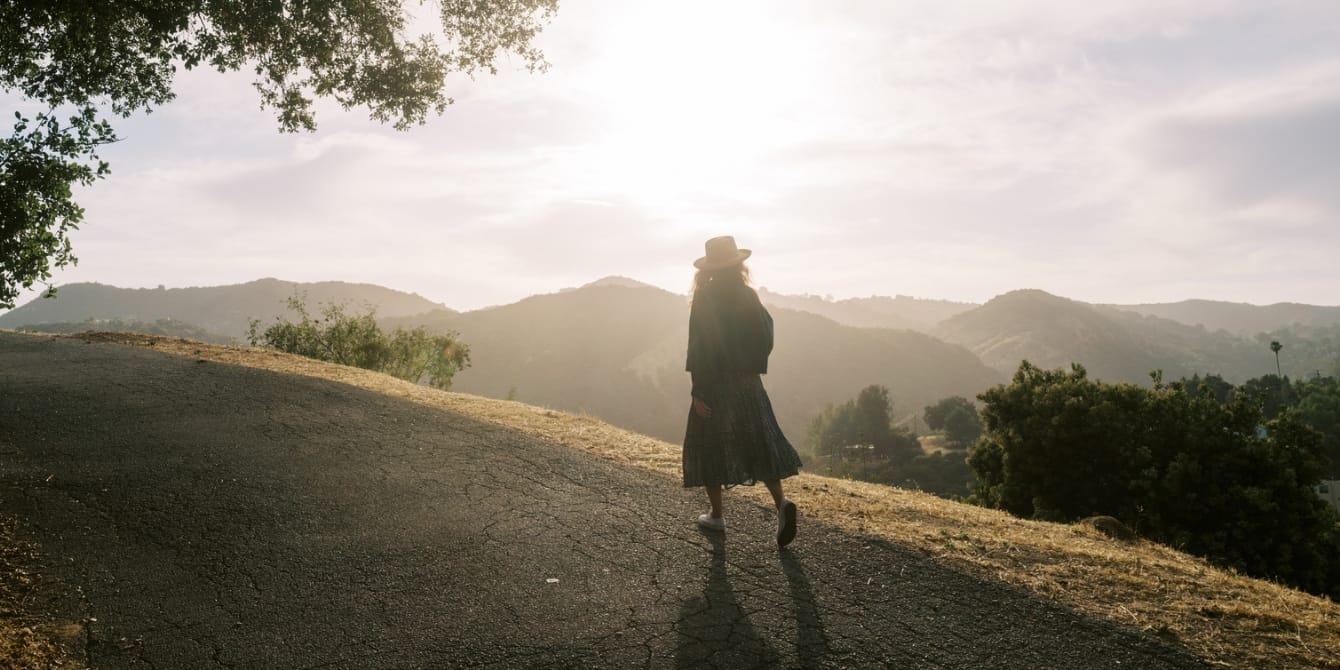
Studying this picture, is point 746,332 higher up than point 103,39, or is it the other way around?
point 103,39

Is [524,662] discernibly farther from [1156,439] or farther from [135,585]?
[1156,439]

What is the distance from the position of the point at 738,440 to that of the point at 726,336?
796 mm

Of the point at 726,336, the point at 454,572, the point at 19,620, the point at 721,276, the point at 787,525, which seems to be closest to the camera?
the point at 19,620

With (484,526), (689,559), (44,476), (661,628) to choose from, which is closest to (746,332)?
(689,559)

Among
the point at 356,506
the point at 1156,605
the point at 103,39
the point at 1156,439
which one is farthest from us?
the point at 1156,439

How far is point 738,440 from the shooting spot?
5285mm

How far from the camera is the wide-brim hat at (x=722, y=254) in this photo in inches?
210

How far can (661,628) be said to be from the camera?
3.88 metres

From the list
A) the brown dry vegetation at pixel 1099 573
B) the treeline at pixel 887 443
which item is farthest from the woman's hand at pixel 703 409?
the treeline at pixel 887 443

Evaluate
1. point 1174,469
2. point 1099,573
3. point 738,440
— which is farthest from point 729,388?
point 1174,469

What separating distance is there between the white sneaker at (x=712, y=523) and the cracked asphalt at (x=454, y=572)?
14 centimetres

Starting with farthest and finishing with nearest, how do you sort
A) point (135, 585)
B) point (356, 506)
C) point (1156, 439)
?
point (1156, 439) < point (356, 506) < point (135, 585)

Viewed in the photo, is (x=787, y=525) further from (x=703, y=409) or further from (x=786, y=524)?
(x=703, y=409)

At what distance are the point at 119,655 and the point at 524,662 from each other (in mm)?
2201
